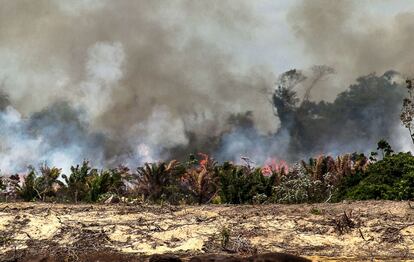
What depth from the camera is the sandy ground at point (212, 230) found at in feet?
39.1

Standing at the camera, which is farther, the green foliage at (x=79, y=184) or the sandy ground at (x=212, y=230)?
the green foliage at (x=79, y=184)

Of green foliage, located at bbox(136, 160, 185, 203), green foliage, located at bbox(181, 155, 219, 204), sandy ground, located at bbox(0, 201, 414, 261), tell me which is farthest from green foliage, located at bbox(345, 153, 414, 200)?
green foliage, located at bbox(136, 160, 185, 203)

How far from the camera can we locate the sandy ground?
469 inches

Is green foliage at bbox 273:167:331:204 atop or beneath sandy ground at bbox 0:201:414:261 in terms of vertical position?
atop

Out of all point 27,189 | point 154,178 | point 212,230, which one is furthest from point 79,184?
point 212,230

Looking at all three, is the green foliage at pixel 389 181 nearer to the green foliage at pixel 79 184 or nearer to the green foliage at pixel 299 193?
the green foliage at pixel 299 193

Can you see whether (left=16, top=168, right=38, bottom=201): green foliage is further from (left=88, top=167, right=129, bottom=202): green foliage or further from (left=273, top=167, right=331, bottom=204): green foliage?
(left=273, top=167, right=331, bottom=204): green foliage

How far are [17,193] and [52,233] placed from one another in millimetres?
16911

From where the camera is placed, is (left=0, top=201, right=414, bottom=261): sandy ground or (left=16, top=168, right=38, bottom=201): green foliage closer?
(left=0, top=201, right=414, bottom=261): sandy ground

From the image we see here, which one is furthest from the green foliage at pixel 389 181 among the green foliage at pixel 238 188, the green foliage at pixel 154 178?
the green foliage at pixel 154 178

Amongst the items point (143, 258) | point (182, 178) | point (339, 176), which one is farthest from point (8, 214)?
point (339, 176)

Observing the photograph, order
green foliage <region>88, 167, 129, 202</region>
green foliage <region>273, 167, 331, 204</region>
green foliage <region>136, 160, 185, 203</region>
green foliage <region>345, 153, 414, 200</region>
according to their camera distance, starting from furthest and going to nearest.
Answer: green foliage <region>136, 160, 185, 203</region> < green foliage <region>88, 167, 129, 202</region> < green foliage <region>273, 167, 331, 204</region> < green foliage <region>345, 153, 414, 200</region>

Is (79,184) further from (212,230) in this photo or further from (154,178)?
(212,230)

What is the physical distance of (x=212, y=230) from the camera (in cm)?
1314
